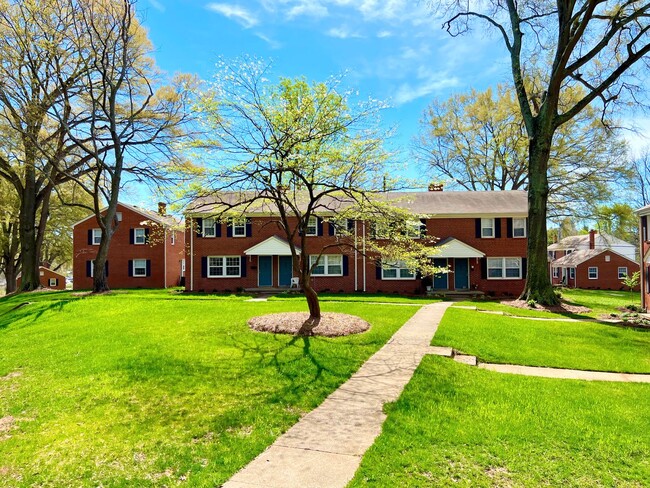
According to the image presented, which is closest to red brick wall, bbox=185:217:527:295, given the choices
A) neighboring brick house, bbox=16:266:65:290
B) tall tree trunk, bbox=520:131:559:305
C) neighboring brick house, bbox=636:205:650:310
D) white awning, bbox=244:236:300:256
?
A: white awning, bbox=244:236:300:256

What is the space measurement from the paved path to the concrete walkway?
167 centimetres

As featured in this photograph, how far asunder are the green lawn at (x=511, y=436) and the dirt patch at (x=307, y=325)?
129 inches

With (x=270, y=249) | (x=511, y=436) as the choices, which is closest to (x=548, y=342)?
(x=511, y=436)

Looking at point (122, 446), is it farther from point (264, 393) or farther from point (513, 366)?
point (513, 366)

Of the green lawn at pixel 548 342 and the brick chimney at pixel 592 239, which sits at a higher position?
the brick chimney at pixel 592 239

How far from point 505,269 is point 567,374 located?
17.0 m

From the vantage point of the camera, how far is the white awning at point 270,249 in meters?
23.0

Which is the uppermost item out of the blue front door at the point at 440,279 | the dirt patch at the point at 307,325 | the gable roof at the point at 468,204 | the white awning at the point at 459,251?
the gable roof at the point at 468,204

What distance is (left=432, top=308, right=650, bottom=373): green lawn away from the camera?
324 inches

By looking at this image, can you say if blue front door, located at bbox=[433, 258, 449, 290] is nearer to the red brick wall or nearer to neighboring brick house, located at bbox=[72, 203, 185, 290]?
the red brick wall

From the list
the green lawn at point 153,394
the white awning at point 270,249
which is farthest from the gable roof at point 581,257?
the green lawn at point 153,394

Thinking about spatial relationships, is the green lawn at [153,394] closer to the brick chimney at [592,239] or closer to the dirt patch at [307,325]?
the dirt patch at [307,325]

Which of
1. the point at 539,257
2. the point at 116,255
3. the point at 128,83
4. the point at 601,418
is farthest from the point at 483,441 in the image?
the point at 116,255

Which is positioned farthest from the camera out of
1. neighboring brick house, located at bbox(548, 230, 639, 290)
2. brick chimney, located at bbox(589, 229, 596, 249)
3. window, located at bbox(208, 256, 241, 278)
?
brick chimney, located at bbox(589, 229, 596, 249)
